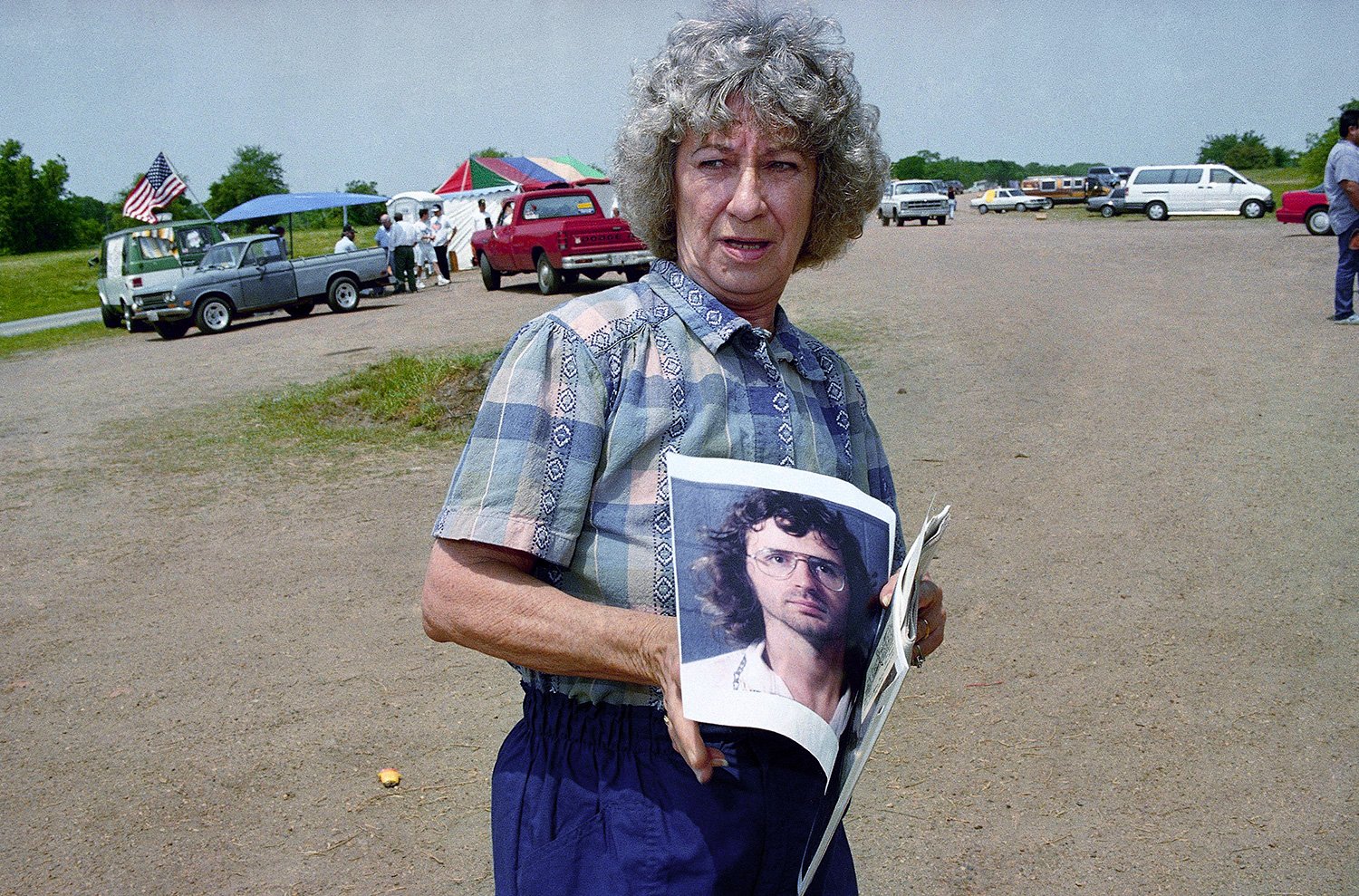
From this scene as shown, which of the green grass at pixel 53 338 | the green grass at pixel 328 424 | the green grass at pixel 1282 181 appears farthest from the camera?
the green grass at pixel 1282 181

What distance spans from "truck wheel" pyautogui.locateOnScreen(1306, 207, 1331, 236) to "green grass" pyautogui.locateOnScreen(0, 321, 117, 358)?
82.2 feet

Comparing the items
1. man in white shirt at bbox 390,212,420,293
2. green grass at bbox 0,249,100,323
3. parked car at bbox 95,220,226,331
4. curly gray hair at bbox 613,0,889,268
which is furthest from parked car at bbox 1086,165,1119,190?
curly gray hair at bbox 613,0,889,268

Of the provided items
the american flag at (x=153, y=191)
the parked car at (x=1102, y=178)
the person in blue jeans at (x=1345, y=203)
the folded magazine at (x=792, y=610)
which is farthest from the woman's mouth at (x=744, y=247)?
the parked car at (x=1102, y=178)

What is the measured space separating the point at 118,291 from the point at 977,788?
22127 millimetres

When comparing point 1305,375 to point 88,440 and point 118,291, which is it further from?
point 118,291

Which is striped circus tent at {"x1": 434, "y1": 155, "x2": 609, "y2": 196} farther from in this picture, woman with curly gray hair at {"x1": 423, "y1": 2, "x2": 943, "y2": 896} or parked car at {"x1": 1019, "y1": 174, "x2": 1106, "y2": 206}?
parked car at {"x1": 1019, "y1": 174, "x2": 1106, "y2": 206}

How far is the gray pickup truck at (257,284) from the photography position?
19.5 meters

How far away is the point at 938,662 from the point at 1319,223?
2402cm

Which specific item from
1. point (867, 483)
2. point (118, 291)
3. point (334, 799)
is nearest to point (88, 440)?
point (334, 799)

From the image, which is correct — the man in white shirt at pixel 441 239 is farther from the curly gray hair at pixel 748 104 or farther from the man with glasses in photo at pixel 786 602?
the man with glasses in photo at pixel 786 602

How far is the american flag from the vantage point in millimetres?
27625

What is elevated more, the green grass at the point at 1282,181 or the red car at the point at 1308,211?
the green grass at the point at 1282,181

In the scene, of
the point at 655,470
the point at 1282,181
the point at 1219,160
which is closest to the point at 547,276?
the point at 655,470

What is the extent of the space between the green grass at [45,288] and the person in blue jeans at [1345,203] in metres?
30.0
